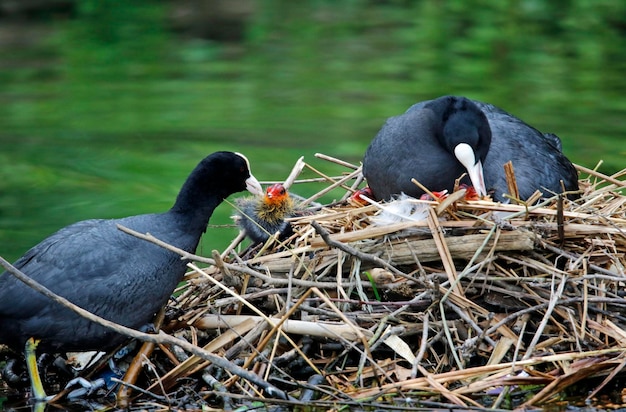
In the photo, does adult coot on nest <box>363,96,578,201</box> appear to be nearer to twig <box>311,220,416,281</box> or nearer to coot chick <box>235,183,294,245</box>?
coot chick <box>235,183,294,245</box>

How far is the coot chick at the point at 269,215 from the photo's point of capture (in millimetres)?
5410

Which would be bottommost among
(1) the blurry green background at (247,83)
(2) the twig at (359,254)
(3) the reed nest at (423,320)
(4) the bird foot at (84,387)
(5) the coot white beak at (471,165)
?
(1) the blurry green background at (247,83)

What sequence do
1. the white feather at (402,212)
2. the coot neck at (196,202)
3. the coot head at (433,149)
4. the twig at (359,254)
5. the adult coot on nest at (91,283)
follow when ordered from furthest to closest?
the coot head at (433,149)
the coot neck at (196,202)
the white feather at (402,212)
the adult coot on nest at (91,283)
the twig at (359,254)

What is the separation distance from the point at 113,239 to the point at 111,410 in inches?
30.4

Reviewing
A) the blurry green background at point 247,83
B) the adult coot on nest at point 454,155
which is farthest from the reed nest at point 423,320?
the blurry green background at point 247,83

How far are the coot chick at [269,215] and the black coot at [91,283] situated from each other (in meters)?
0.52

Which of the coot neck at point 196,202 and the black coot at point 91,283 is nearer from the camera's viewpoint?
the black coot at point 91,283

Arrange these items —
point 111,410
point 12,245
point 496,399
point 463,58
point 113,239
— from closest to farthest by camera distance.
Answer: point 496,399, point 111,410, point 113,239, point 12,245, point 463,58

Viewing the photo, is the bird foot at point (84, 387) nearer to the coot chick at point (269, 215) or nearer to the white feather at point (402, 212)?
the coot chick at point (269, 215)

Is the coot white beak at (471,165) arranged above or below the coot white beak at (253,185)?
above

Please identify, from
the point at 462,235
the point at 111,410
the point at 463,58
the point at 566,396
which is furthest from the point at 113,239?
the point at 463,58

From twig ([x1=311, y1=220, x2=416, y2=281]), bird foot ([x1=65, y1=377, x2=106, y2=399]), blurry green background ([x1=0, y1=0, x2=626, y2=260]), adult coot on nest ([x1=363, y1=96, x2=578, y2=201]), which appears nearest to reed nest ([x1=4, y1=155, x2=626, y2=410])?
twig ([x1=311, y1=220, x2=416, y2=281])

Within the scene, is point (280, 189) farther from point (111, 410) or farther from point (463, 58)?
point (463, 58)

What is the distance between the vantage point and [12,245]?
305 inches
